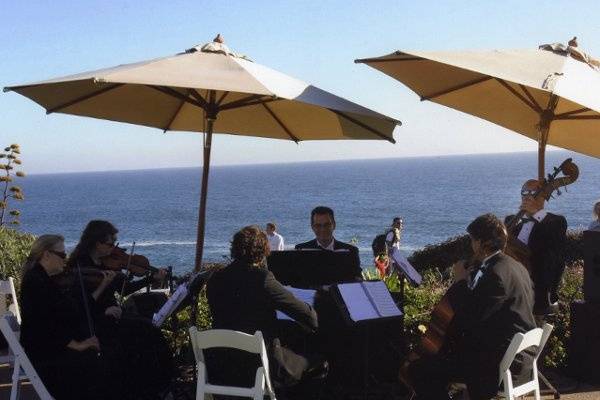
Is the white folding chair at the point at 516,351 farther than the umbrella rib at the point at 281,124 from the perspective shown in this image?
No

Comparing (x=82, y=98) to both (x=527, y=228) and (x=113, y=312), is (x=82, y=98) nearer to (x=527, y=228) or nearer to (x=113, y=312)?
(x=113, y=312)

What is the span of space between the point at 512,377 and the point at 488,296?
0.70m

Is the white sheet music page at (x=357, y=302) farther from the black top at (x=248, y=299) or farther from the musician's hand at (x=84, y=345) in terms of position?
the musician's hand at (x=84, y=345)

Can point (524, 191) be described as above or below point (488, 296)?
above

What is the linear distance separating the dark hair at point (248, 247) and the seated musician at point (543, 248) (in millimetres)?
2279

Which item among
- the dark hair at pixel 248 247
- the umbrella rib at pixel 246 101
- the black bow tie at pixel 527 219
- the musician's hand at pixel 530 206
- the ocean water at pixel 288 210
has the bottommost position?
the ocean water at pixel 288 210

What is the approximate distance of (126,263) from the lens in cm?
641

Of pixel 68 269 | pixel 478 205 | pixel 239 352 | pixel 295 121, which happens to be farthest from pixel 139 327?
pixel 478 205

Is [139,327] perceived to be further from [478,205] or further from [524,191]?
[478,205]

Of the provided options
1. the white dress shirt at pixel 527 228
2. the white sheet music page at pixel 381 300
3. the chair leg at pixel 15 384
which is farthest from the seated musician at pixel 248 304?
the white dress shirt at pixel 527 228

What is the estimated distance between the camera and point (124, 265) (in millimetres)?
6398

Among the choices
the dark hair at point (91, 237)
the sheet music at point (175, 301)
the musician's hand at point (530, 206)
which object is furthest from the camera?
the dark hair at point (91, 237)

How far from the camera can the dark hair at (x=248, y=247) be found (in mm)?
4422

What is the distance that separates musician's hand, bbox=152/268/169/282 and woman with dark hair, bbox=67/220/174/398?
0.37 metres
